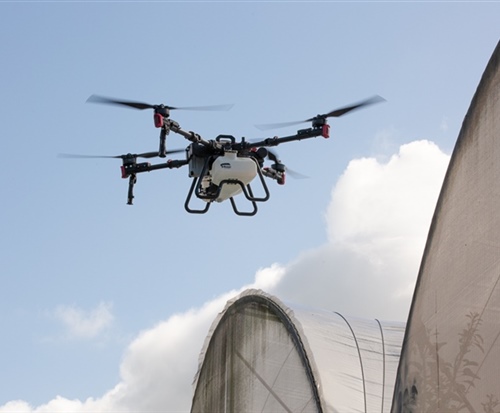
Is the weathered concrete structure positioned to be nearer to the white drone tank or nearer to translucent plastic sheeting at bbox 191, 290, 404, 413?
translucent plastic sheeting at bbox 191, 290, 404, 413

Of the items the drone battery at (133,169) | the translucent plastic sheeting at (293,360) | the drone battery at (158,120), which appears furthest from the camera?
the drone battery at (133,169)

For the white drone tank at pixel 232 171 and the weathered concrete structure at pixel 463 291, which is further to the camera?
the white drone tank at pixel 232 171

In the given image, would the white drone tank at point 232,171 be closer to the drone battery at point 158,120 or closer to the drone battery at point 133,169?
the drone battery at point 158,120

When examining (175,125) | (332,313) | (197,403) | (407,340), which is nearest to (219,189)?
(175,125)

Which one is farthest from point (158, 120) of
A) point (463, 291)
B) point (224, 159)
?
point (463, 291)

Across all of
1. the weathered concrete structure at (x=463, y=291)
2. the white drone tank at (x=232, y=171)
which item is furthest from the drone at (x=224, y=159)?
the weathered concrete structure at (x=463, y=291)

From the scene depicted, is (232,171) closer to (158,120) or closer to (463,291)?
(158,120)
